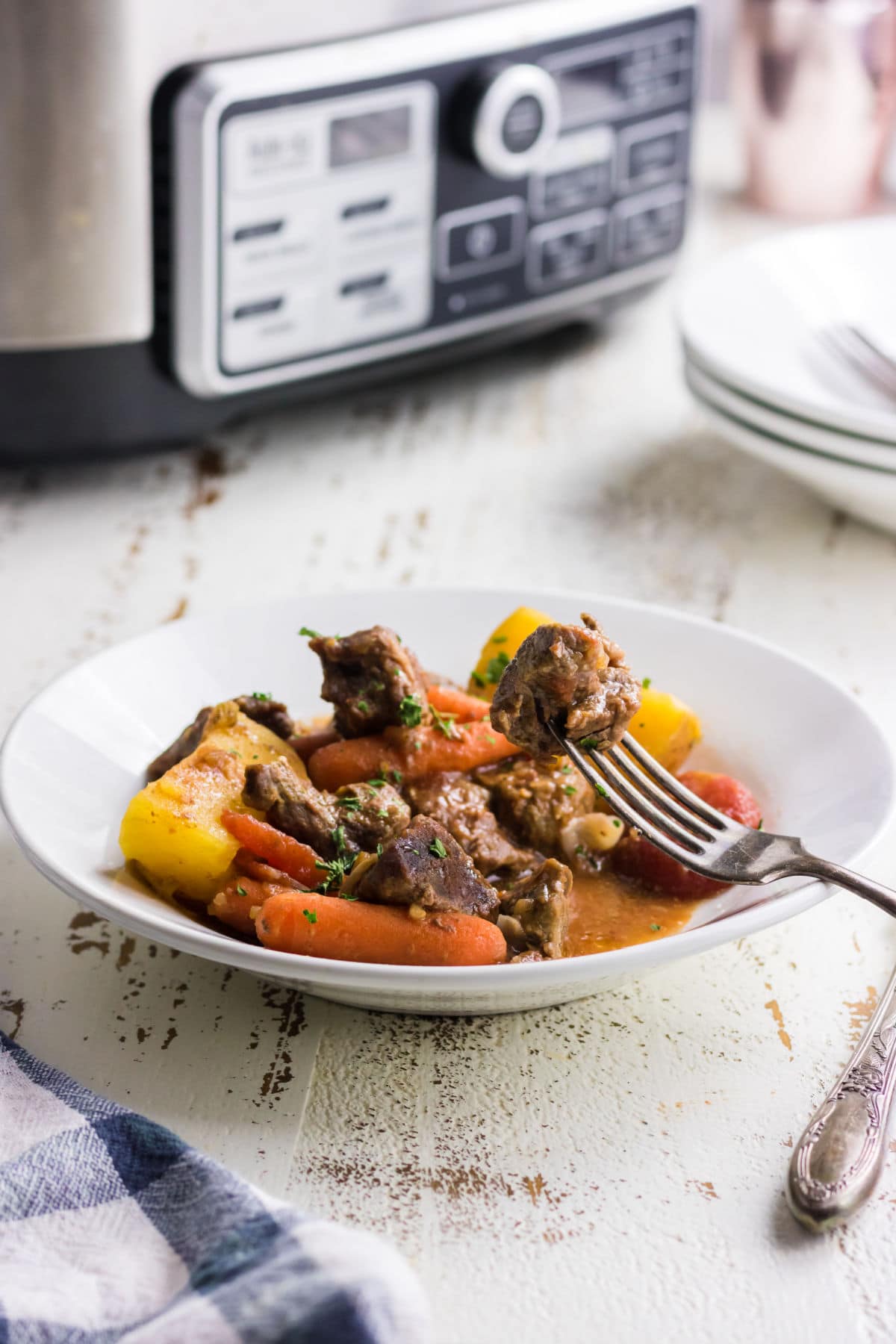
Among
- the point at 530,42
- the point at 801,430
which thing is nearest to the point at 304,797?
the point at 801,430

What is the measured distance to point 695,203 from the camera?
9.16ft

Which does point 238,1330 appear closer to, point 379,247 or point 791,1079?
point 791,1079

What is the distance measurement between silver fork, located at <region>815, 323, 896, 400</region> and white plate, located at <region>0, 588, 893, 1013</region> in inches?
25.6

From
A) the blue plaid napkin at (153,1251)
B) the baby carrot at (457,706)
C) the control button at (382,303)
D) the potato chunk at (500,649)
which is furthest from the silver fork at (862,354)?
the blue plaid napkin at (153,1251)

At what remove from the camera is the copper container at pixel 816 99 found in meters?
2.45

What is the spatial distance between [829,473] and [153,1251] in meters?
1.14

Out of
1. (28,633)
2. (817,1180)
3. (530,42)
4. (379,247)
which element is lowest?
(28,633)

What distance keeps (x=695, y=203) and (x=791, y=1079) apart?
219 cm

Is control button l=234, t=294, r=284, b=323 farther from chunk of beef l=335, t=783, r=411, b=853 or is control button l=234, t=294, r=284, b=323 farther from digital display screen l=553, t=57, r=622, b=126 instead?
chunk of beef l=335, t=783, r=411, b=853

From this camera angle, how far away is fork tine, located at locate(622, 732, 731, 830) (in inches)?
39.7

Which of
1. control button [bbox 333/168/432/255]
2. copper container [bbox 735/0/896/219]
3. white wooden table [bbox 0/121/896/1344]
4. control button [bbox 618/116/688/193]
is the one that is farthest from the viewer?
copper container [bbox 735/0/896/219]

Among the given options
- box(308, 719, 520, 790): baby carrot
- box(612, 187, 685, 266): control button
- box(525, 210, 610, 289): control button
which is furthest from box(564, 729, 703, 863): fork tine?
box(612, 187, 685, 266): control button

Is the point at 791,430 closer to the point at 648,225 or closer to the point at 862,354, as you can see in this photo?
the point at 862,354

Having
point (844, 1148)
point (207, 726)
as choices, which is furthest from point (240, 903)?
point (844, 1148)
